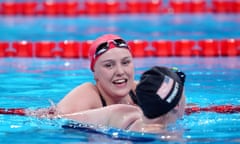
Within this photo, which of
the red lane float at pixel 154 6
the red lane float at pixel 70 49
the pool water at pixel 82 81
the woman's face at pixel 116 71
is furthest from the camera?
the red lane float at pixel 154 6

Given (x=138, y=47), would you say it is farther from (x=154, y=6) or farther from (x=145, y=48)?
(x=154, y=6)

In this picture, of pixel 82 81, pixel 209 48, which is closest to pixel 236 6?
pixel 209 48

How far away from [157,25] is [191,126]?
719 centimetres

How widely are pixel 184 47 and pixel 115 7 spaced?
414 centimetres

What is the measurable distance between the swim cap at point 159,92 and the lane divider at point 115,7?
9.70 m

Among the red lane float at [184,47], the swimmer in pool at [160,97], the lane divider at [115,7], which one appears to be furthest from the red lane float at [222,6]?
the swimmer in pool at [160,97]

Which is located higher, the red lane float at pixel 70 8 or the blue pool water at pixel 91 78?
the red lane float at pixel 70 8

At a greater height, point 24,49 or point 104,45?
point 104,45

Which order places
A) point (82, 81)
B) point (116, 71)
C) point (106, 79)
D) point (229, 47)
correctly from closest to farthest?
1. point (116, 71)
2. point (106, 79)
3. point (82, 81)
4. point (229, 47)

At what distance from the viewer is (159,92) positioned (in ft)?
12.4

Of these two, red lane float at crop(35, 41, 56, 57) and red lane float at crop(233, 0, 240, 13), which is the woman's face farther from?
red lane float at crop(233, 0, 240, 13)

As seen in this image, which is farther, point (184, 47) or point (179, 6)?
point (179, 6)

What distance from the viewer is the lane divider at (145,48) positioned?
9.65 m

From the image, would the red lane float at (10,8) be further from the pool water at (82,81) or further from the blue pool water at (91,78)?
the pool water at (82,81)
